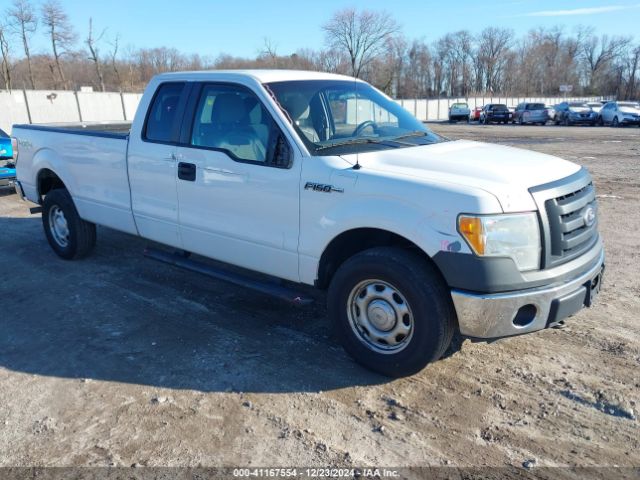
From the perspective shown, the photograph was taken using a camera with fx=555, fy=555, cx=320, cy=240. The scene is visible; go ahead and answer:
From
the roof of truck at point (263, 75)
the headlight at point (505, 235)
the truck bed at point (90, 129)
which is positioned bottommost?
the headlight at point (505, 235)

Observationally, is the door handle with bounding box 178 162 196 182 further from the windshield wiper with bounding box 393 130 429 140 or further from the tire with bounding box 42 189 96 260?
the tire with bounding box 42 189 96 260

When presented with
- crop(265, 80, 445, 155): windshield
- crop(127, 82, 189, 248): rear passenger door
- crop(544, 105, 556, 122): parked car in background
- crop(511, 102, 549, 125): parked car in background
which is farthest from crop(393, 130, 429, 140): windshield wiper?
crop(544, 105, 556, 122): parked car in background

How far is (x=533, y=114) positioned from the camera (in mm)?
40281

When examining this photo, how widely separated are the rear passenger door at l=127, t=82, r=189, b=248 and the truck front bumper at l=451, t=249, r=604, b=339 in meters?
2.79

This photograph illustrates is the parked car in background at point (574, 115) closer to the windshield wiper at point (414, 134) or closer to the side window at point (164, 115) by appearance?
the windshield wiper at point (414, 134)

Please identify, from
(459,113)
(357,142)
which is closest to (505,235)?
(357,142)

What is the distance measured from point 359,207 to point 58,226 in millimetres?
4610

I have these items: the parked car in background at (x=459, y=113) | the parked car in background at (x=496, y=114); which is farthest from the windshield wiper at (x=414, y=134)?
the parked car in background at (x=459, y=113)

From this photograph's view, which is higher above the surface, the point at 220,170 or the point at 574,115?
the point at 220,170

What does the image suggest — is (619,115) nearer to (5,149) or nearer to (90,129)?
(5,149)

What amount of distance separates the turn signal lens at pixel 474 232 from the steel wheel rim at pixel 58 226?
5.03m

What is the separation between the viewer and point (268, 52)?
50375mm

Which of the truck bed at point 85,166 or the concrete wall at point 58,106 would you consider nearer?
the truck bed at point 85,166

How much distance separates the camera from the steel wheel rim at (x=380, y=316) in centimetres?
369
